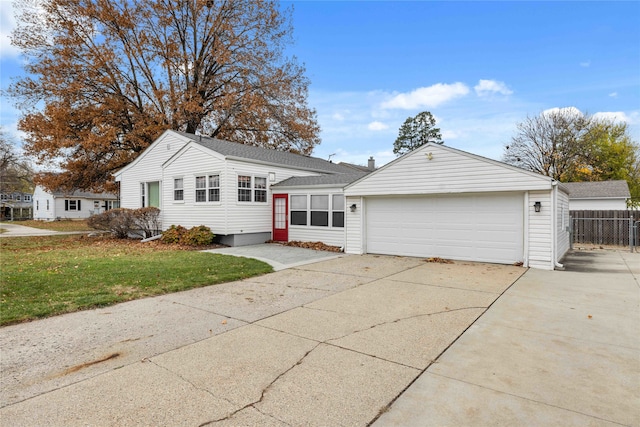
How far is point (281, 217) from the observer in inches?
573

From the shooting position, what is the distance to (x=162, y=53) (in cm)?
2180

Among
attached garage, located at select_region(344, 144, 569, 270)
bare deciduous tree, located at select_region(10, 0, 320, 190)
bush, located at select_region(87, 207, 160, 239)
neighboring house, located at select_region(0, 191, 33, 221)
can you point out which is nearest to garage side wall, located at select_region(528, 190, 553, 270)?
attached garage, located at select_region(344, 144, 569, 270)

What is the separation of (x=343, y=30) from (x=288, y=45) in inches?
411

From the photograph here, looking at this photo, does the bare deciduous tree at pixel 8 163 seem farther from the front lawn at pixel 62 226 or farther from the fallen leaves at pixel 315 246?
the fallen leaves at pixel 315 246

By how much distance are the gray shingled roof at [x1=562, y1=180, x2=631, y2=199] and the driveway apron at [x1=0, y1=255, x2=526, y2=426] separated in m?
17.4

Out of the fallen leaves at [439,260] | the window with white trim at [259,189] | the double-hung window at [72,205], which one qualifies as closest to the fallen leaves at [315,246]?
the window with white trim at [259,189]

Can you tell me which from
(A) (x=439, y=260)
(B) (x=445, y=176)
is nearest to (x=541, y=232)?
(A) (x=439, y=260)

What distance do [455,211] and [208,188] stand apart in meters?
9.19

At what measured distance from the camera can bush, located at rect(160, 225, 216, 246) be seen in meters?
13.2

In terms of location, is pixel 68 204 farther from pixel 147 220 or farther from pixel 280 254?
pixel 280 254

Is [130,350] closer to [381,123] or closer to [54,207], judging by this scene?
[381,123]

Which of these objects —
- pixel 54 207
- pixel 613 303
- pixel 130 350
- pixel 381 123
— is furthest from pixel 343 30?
pixel 54 207

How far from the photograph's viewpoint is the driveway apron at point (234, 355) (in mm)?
2590

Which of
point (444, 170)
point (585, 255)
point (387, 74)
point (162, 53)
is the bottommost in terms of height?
point (585, 255)
